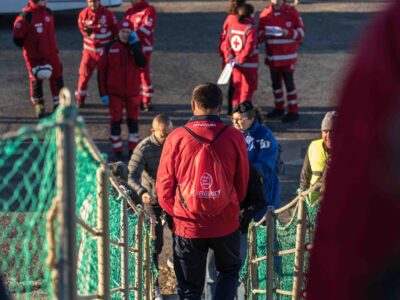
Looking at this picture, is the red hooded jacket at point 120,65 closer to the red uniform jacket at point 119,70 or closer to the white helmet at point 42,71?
the red uniform jacket at point 119,70

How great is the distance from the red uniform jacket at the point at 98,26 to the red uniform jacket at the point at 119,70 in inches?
52.2

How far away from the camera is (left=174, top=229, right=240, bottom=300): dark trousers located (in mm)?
5305

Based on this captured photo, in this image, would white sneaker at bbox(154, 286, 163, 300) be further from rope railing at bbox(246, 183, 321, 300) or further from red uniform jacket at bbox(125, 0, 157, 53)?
red uniform jacket at bbox(125, 0, 157, 53)

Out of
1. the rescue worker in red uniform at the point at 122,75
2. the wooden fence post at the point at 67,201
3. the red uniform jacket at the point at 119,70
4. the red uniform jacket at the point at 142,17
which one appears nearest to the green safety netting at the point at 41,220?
the wooden fence post at the point at 67,201

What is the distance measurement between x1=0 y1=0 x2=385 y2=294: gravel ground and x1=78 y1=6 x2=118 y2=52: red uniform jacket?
1.14 metres

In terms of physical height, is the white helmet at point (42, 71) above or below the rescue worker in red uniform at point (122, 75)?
above

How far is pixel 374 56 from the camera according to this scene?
1.17 m

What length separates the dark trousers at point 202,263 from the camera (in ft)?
17.4

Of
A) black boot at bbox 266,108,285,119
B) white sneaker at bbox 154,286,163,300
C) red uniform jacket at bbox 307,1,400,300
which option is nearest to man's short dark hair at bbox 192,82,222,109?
white sneaker at bbox 154,286,163,300

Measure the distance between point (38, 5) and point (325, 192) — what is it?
10.0 m

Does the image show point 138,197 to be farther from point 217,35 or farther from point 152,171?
point 217,35

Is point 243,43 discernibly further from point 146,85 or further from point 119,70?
point 119,70

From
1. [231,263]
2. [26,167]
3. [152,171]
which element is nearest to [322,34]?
[26,167]

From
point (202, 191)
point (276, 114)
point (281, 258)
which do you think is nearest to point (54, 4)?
point (276, 114)
